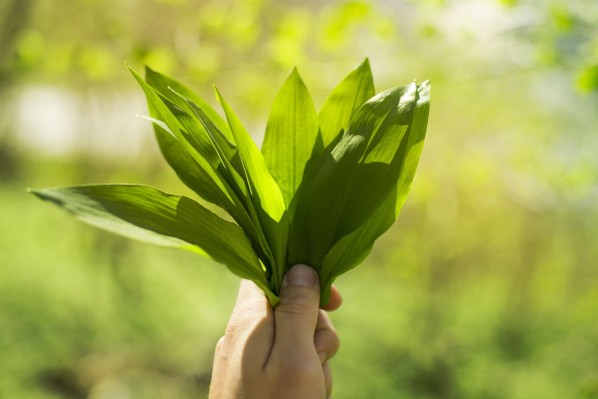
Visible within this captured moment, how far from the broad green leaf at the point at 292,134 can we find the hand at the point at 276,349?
0.12 m

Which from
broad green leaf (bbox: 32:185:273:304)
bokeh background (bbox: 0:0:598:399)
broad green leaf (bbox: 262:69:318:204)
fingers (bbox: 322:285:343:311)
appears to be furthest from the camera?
bokeh background (bbox: 0:0:598:399)

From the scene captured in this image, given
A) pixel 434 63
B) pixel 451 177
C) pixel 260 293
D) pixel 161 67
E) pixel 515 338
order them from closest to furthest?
pixel 260 293, pixel 161 67, pixel 434 63, pixel 451 177, pixel 515 338

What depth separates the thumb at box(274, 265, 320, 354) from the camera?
0.79 m

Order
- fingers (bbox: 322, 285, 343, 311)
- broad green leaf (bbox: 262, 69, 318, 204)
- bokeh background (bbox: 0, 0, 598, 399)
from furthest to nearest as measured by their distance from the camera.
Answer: bokeh background (bbox: 0, 0, 598, 399) → fingers (bbox: 322, 285, 343, 311) → broad green leaf (bbox: 262, 69, 318, 204)

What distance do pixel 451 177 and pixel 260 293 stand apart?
8.87 ft

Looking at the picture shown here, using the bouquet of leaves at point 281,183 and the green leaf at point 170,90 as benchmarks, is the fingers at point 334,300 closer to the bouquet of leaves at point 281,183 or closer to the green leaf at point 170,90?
the bouquet of leaves at point 281,183

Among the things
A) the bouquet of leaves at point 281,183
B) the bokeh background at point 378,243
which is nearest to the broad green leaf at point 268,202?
the bouquet of leaves at point 281,183

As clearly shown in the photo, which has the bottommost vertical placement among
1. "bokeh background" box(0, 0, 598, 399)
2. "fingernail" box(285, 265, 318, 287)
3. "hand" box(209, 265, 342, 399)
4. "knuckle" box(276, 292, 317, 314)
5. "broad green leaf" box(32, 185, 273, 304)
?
"hand" box(209, 265, 342, 399)

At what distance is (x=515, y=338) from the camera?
13.2ft

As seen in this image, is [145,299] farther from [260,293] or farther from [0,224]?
[260,293]

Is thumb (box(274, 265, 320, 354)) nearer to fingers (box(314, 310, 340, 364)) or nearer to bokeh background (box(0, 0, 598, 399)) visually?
fingers (box(314, 310, 340, 364))

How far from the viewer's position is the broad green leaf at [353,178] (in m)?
0.78

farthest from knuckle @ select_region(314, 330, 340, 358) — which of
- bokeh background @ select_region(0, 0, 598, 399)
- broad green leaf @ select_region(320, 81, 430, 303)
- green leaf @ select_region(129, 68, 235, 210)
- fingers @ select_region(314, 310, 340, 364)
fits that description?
bokeh background @ select_region(0, 0, 598, 399)

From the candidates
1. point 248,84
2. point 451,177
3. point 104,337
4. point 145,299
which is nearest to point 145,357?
point 104,337
